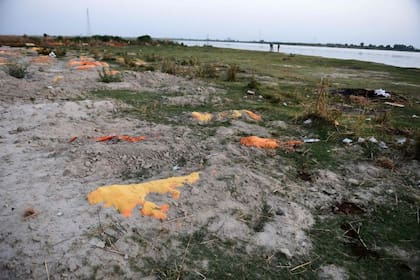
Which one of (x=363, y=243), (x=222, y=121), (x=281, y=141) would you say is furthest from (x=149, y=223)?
(x=222, y=121)

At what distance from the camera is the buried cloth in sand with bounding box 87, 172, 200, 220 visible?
6.93 ft

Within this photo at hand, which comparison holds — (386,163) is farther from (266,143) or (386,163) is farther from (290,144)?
(266,143)

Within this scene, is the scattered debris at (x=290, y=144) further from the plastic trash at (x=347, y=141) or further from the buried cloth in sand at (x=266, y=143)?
the plastic trash at (x=347, y=141)

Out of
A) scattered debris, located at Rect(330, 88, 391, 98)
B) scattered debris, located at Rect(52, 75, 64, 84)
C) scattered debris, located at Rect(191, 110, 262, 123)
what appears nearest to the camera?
scattered debris, located at Rect(191, 110, 262, 123)

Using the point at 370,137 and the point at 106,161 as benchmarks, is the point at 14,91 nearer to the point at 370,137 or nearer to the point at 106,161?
the point at 106,161

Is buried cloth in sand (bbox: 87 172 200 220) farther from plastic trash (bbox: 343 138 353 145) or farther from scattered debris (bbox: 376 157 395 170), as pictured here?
plastic trash (bbox: 343 138 353 145)

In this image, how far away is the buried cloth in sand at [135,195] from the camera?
211 centimetres

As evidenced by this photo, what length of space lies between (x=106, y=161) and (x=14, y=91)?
10.9 ft

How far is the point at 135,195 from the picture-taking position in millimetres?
2230

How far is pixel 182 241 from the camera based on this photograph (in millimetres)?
1929

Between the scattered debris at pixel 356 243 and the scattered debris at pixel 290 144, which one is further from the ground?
the scattered debris at pixel 290 144

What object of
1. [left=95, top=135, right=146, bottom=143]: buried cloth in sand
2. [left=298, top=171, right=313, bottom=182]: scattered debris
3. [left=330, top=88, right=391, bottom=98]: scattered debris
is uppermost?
[left=330, top=88, right=391, bottom=98]: scattered debris

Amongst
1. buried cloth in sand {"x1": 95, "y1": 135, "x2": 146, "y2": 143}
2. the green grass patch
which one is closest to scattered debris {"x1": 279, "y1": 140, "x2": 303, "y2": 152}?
the green grass patch

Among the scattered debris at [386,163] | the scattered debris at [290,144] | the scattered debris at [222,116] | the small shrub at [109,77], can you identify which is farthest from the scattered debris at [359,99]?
the small shrub at [109,77]
